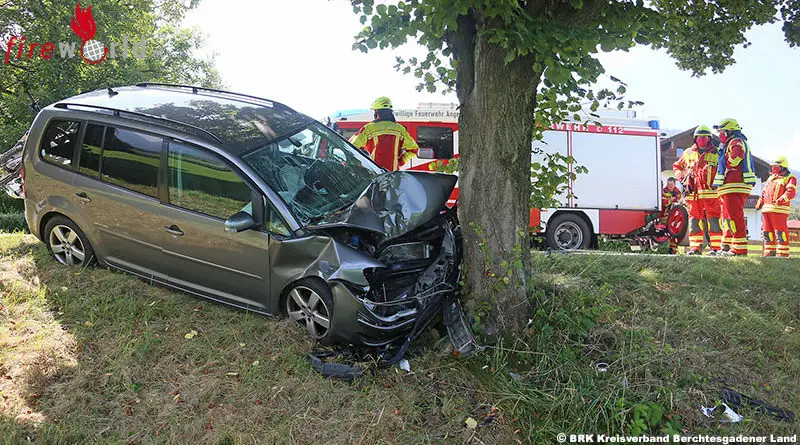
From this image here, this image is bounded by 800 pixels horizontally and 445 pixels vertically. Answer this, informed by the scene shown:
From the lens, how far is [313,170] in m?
4.29

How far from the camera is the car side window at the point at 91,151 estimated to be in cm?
426

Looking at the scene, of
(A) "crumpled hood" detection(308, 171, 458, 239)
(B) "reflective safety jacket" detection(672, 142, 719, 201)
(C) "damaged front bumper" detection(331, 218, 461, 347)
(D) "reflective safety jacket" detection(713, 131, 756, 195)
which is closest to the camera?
(C) "damaged front bumper" detection(331, 218, 461, 347)

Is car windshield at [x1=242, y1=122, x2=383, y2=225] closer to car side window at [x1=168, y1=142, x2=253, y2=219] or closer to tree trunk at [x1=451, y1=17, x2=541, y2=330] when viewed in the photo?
car side window at [x1=168, y1=142, x2=253, y2=219]

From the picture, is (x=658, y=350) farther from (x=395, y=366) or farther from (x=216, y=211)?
(x=216, y=211)

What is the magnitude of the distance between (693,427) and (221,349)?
318 cm

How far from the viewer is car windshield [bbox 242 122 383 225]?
151 inches

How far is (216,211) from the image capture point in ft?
12.5

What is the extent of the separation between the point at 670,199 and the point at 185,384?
1046cm

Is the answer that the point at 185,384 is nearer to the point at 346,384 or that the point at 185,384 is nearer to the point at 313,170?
the point at 346,384

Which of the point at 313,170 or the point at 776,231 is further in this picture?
the point at 776,231

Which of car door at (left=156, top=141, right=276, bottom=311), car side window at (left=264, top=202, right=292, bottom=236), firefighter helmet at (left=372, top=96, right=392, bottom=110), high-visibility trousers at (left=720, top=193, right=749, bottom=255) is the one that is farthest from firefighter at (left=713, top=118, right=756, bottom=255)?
car door at (left=156, top=141, right=276, bottom=311)

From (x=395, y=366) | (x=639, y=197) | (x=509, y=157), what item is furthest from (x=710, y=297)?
(x=639, y=197)

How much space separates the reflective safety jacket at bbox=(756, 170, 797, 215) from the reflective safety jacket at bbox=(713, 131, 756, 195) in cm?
244

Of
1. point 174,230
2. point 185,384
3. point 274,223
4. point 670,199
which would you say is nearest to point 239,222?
point 274,223
